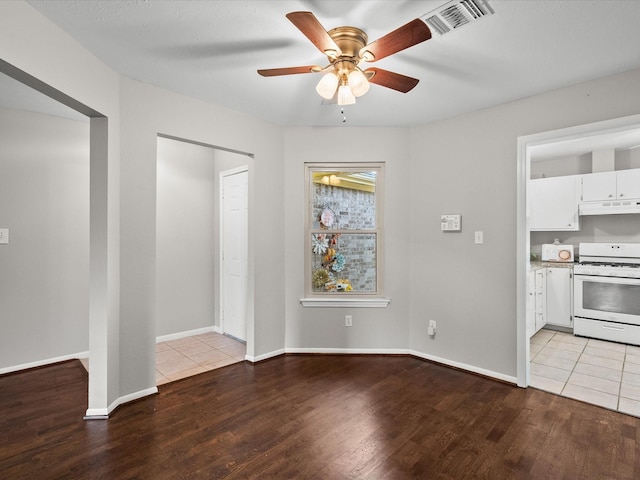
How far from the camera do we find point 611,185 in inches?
170

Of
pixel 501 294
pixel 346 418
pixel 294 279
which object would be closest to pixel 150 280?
pixel 294 279

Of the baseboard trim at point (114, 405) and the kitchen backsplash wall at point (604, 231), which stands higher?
the kitchen backsplash wall at point (604, 231)

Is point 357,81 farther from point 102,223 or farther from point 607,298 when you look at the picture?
point 607,298

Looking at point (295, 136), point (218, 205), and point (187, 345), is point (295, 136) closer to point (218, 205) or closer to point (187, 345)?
point (218, 205)

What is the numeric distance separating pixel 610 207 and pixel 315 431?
4.59m

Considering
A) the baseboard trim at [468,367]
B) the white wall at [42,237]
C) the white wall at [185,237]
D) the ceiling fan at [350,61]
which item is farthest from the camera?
the white wall at [185,237]

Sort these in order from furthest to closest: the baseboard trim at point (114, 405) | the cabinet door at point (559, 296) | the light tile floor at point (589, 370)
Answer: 1. the cabinet door at point (559, 296)
2. the light tile floor at point (589, 370)
3. the baseboard trim at point (114, 405)

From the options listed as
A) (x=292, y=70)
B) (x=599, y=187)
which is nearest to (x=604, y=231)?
(x=599, y=187)

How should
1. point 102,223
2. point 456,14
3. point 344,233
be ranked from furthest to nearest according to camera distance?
point 344,233 → point 102,223 → point 456,14

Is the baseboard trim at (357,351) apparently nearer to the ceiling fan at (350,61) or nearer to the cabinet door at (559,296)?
the cabinet door at (559,296)

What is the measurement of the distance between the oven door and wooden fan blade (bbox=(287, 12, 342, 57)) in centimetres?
445

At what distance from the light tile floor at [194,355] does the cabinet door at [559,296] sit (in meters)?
4.20

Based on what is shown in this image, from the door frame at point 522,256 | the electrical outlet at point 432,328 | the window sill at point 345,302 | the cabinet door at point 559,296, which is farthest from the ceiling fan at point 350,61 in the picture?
the cabinet door at point 559,296

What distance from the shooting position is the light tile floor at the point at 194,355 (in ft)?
10.6
